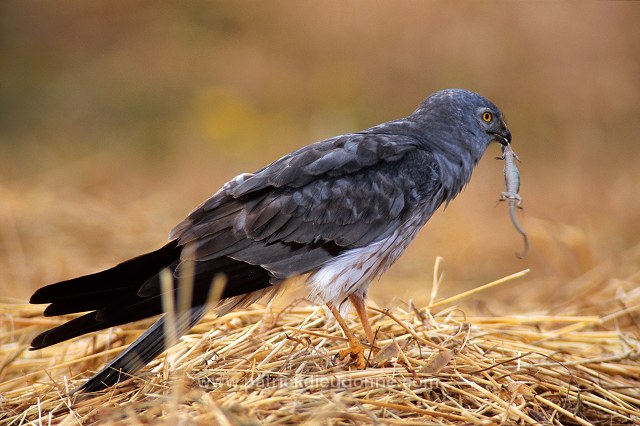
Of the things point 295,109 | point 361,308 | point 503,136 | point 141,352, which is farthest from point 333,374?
point 295,109

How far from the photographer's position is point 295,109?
11.6m

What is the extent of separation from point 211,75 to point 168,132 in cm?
176

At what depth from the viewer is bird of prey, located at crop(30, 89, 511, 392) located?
3.93 m

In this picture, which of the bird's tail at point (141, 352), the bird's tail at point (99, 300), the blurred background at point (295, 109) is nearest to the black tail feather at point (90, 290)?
the bird's tail at point (99, 300)

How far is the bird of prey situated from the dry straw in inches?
8.4

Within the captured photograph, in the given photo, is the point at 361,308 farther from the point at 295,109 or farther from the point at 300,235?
the point at 295,109

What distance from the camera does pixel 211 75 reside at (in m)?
12.6

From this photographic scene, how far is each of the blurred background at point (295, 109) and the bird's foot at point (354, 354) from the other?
2652 millimetres

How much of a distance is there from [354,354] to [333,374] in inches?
19.8

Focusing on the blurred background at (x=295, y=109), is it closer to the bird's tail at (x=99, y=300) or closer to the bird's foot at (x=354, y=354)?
the bird's foot at (x=354, y=354)

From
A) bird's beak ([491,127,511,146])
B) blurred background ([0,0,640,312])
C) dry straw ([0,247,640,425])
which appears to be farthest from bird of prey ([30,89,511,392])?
blurred background ([0,0,640,312])

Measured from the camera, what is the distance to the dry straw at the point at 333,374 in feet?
11.1

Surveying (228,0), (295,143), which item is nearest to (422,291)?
(295,143)

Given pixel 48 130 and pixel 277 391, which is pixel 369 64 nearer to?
pixel 48 130
